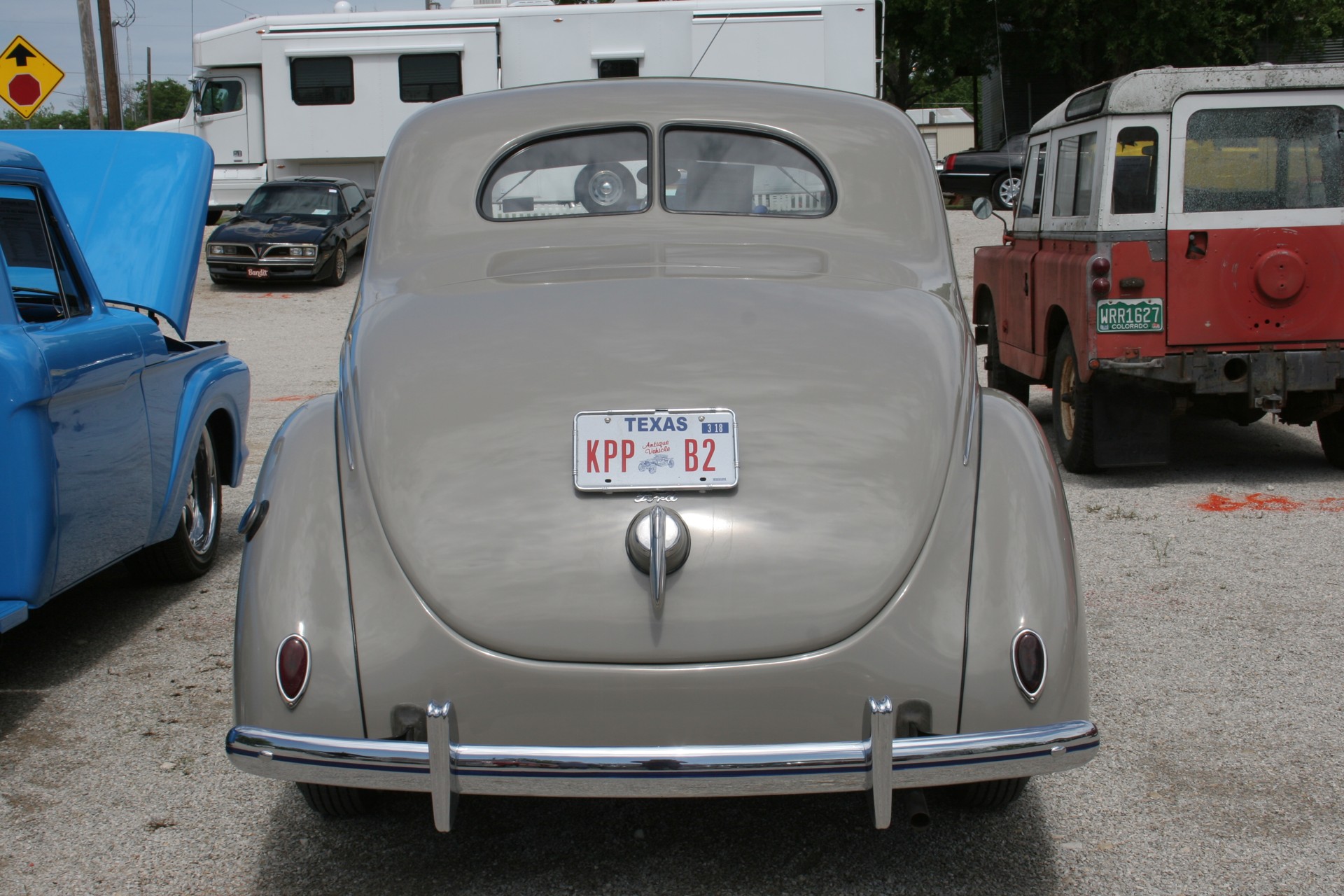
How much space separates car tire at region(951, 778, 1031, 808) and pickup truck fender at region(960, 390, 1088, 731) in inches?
19.6

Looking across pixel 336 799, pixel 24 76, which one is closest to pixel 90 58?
pixel 24 76

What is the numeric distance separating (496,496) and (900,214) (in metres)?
1.67

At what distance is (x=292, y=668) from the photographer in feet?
8.82

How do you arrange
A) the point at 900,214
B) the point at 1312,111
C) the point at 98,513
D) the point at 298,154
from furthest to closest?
1. the point at 298,154
2. the point at 1312,111
3. the point at 98,513
4. the point at 900,214

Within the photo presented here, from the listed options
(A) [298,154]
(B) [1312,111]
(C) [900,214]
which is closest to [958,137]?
(A) [298,154]

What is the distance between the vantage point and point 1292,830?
3238mm

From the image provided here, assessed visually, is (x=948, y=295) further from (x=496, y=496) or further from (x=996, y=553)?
(x=496, y=496)

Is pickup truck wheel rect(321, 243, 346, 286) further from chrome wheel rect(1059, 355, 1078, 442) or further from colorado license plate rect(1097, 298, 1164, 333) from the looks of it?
colorado license plate rect(1097, 298, 1164, 333)

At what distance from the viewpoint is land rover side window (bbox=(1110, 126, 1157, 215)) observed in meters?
7.05

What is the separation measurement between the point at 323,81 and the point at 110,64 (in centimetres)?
449

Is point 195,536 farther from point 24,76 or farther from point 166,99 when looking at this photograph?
point 166,99

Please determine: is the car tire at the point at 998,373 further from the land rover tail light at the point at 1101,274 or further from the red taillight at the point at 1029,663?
the red taillight at the point at 1029,663

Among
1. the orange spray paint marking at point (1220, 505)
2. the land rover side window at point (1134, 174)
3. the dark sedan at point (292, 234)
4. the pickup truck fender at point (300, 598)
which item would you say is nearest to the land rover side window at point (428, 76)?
the dark sedan at point (292, 234)

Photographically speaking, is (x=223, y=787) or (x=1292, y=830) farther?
(x=223, y=787)
